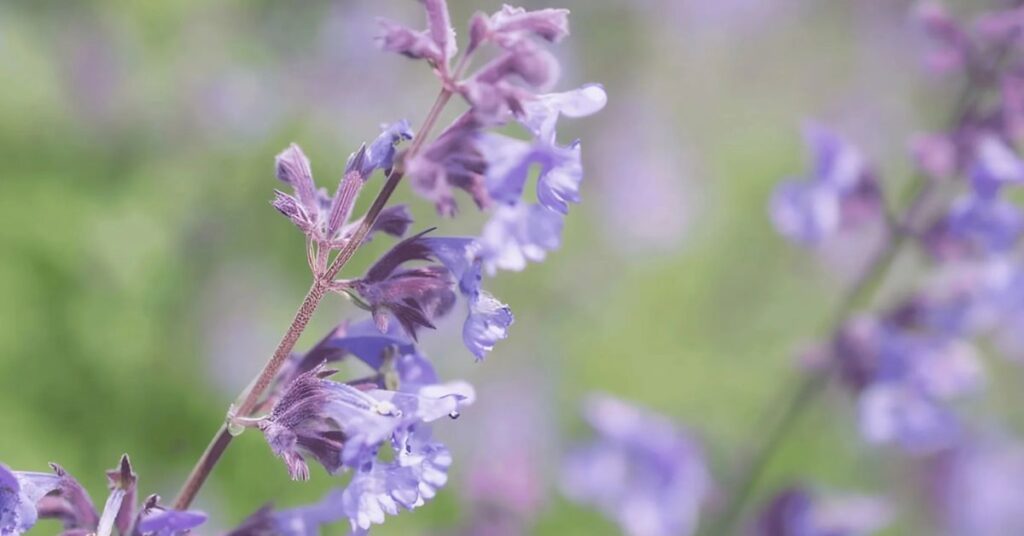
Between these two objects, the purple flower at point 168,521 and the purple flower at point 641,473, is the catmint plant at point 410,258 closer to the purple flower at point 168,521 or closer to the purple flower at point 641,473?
the purple flower at point 168,521

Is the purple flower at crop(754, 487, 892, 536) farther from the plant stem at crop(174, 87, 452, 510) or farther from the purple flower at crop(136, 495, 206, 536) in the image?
the purple flower at crop(136, 495, 206, 536)

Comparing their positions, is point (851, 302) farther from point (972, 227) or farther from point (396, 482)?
point (396, 482)

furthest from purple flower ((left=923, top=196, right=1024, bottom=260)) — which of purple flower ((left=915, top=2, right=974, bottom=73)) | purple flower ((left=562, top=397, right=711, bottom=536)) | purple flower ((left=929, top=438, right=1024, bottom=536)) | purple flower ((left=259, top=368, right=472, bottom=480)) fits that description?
purple flower ((left=929, top=438, right=1024, bottom=536))

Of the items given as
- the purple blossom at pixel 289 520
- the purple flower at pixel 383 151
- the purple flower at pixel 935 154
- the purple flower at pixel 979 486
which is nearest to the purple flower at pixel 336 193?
the purple flower at pixel 383 151

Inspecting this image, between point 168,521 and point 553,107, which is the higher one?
point 553,107

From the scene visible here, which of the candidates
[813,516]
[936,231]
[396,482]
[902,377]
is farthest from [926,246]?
[396,482]

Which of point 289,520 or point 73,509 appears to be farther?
point 289,520
